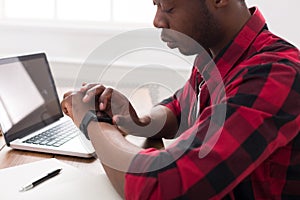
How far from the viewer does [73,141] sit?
1145 mm

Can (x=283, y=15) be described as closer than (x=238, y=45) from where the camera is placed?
No

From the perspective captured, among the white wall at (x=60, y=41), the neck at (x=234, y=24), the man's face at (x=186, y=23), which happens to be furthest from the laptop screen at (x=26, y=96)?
the white wall at (x=60, y=41)

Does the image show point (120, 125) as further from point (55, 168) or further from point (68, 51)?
point (68, 51)

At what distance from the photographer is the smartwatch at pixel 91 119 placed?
3.12 feet

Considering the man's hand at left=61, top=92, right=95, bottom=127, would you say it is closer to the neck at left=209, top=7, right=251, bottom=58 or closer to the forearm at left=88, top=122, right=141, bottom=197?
the forearm at left=88, top=122, right=141, bottom=197

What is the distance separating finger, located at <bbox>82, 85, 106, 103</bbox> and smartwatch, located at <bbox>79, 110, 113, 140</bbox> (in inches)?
1.4

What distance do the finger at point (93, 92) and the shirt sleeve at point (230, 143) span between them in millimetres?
305

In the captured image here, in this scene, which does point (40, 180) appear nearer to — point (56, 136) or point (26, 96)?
point (56, 136)

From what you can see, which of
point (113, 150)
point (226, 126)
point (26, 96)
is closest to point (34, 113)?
point (26, 96)

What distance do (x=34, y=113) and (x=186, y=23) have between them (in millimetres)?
585

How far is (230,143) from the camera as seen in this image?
2.27ft

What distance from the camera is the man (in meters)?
0.69

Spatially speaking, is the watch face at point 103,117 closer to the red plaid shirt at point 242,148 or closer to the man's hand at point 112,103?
the man's hand at point 112,103

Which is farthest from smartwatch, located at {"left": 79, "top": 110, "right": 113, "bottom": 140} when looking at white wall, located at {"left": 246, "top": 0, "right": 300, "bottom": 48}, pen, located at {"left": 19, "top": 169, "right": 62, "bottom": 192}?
white wall, located at {"left": 246, "top": 0, "right": 300, "bottom": 48}
